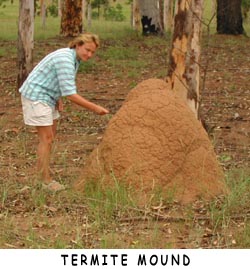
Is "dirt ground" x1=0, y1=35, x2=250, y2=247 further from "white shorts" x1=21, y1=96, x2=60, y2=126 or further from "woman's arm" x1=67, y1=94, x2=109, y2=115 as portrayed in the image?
"woman's arm" x1=67, y1=94, x2=109, y2=115

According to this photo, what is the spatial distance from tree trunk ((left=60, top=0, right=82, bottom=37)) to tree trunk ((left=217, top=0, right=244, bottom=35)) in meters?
3.74

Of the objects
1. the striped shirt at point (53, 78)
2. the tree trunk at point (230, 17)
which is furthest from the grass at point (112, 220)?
the tree trunk at point (230, 17)

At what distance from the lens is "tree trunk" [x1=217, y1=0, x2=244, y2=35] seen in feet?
72.1

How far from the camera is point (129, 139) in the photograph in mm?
7184

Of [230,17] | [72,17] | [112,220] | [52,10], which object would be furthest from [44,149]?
[52,10]

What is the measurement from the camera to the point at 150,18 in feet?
73.2

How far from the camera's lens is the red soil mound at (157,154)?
7078mm

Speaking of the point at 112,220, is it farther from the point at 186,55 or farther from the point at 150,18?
the point at 150,18

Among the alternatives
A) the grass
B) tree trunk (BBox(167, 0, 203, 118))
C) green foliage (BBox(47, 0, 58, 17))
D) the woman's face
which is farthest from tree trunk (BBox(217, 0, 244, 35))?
green foliage (BBox(47, 0, 58, 17))

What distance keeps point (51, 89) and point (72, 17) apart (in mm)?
15571

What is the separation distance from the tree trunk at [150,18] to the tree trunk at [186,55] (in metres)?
12.5

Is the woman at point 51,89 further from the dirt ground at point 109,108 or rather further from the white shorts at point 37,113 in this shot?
the dirt ground at point 109,108

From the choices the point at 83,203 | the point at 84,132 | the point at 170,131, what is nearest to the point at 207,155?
the point at 170,131

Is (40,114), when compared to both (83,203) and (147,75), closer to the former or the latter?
(83,203)
